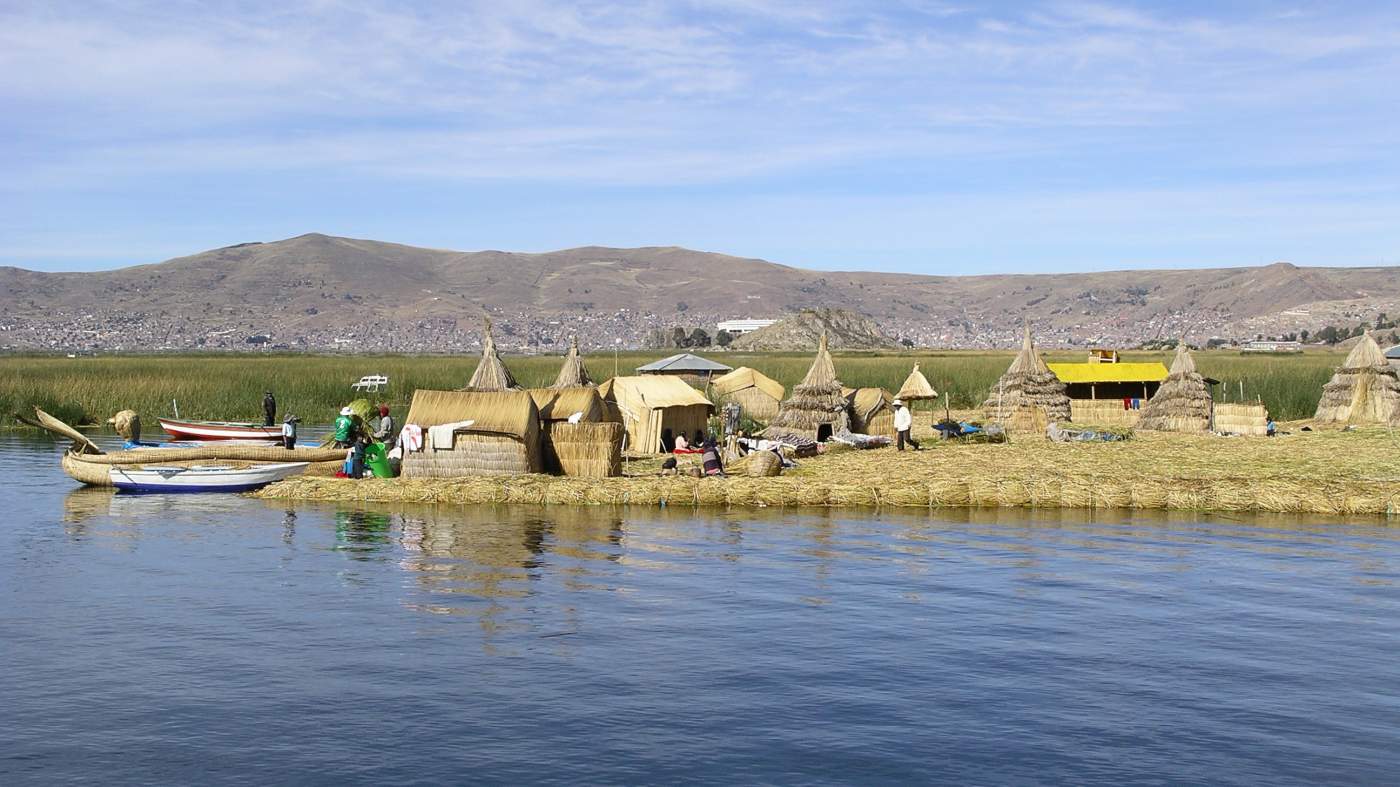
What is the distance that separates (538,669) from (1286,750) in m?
7.27

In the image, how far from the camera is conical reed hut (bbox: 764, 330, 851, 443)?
37.6 meters

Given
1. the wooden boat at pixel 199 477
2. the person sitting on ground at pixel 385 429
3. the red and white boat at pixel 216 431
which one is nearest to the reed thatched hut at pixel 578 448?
the person sitting on ground at pixel 385 429

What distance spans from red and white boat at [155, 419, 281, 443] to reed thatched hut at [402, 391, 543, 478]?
11842mm

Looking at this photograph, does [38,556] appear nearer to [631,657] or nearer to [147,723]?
[147,723]

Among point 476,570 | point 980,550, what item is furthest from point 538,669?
point 980,550

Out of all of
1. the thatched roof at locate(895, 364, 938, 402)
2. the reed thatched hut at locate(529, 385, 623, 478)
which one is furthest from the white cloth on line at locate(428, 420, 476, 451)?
the thatched roof at locate(895, 364, 938, 402)

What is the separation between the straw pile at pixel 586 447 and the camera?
1111 inches

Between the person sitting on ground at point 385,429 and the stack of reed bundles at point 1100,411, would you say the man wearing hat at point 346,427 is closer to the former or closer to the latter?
the person sitting on ground at point 385,429

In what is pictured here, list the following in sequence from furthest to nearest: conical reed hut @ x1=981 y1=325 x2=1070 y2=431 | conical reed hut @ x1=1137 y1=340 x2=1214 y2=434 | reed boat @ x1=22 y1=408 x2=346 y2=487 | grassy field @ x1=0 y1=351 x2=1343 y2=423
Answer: grassy field @ x1=0 y1=351 x2=1343 y2=423
conical reed hut @ x1=981 y1=325 x2=1070 y2=431
conical reed hut @ x1=1137 y1=340 x2=1214 y2=434
reed boat @ x1=22 y1=408 x2=346 y2=487

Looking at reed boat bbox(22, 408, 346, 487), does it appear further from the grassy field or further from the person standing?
the grassy field

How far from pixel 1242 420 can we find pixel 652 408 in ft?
62.7

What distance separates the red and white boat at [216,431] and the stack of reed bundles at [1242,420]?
93.3 feet

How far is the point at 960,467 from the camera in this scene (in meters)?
30.0

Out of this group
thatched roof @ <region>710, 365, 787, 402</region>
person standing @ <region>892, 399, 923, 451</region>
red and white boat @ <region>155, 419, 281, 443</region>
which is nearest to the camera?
person standing @ <region>892, 399, 923, 451</region>
